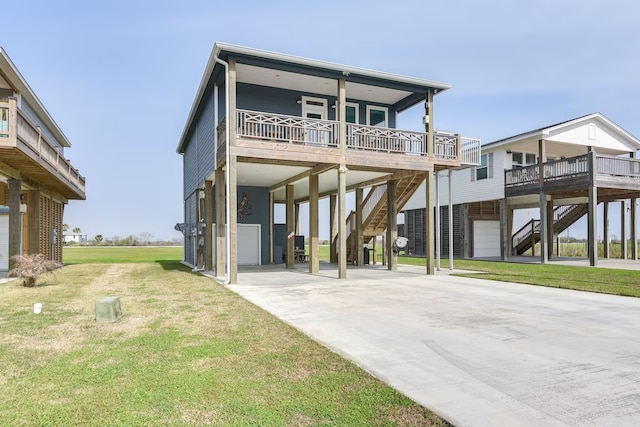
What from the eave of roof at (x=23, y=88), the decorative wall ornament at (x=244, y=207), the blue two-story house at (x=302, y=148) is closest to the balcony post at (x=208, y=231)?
the blue two-story house at (x=302, y=148)

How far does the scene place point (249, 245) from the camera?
18.6 meters

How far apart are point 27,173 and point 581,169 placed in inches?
856

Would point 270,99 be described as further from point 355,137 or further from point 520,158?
point 520,158

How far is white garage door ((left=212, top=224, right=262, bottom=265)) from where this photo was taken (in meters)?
18.4

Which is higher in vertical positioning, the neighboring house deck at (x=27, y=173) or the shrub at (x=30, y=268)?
the neighboring house deck at (x=27, y=173)

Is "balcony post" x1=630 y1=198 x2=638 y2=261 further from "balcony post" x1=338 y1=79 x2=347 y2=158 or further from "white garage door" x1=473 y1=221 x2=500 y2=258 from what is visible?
"balcony post" x1=338 y1=79 x2=347 y2=158

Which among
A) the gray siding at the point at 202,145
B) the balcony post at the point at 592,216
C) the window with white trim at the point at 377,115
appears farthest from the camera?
the balcony post at the point at 592,216

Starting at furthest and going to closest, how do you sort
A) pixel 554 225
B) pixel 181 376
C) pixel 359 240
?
pixel 554 225 → pixel 359 240 → pixel 181 376

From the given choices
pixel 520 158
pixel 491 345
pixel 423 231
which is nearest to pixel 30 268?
pixel 491 345

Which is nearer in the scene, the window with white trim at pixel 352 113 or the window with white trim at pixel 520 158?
the window with white trim at pixel 352 113

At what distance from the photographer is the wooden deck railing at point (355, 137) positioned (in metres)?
12.2

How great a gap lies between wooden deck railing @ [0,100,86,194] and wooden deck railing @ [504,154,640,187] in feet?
65.9

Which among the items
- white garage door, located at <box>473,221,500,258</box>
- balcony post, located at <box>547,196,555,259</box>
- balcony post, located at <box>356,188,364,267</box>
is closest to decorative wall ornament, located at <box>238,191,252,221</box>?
balcony post, located at <box>356,188,364,267</box>

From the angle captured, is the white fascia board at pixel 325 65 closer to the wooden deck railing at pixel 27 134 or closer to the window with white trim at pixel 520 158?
the wooden deck railing at pixel 27 134
